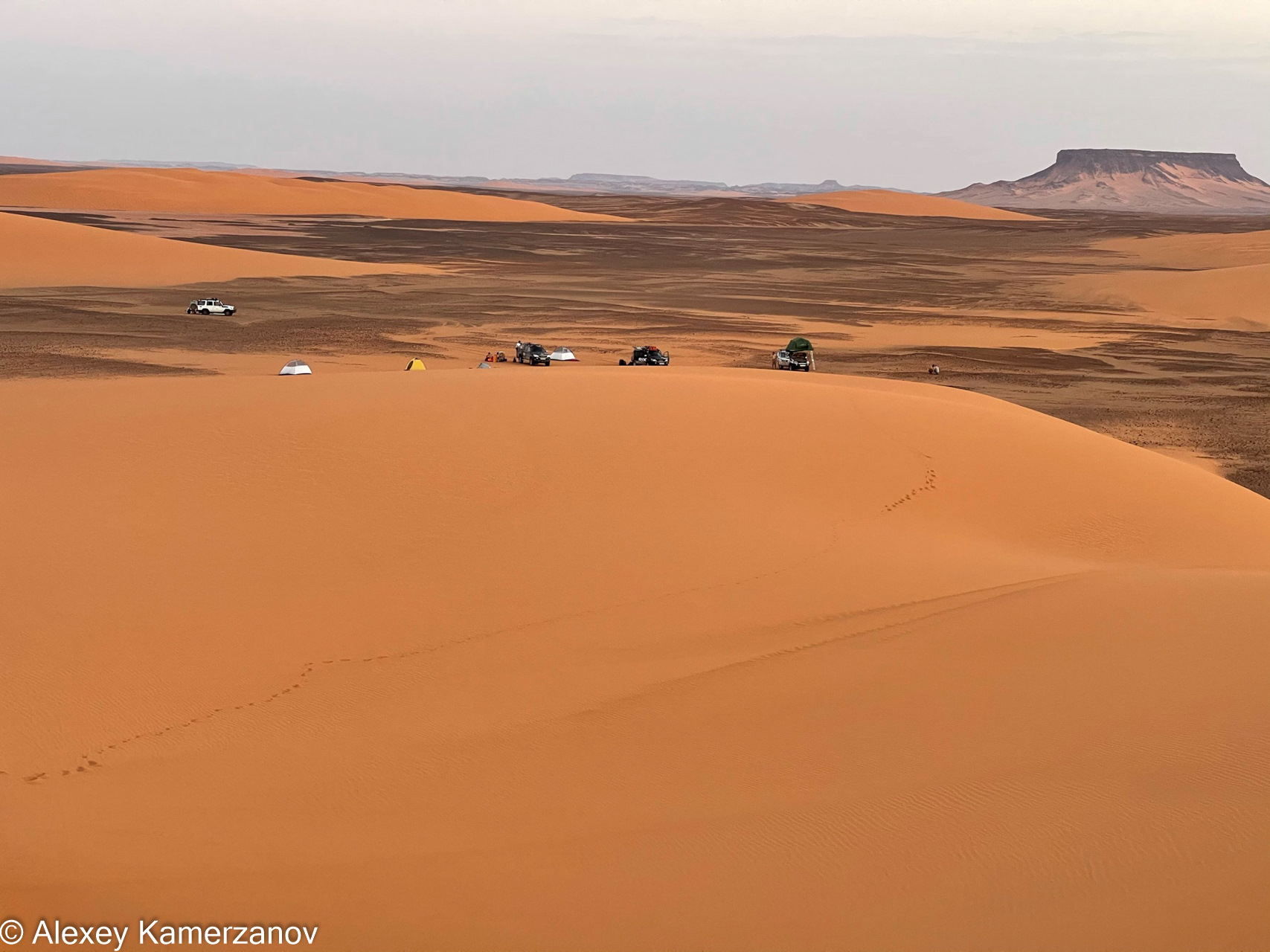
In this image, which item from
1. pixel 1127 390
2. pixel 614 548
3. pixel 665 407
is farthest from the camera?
pixel 1127 390

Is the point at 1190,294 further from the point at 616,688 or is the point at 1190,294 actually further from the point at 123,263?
the point at 616,688

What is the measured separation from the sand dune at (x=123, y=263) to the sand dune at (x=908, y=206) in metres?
112

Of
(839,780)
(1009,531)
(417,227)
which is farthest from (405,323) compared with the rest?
(417,227)

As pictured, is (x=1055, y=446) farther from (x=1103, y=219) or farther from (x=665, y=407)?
(x=1103, y=219)

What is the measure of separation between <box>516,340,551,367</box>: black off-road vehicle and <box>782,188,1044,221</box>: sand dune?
134611 mm

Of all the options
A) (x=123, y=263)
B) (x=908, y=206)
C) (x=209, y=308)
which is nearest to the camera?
(x=209, y=308)

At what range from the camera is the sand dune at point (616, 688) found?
602 cm

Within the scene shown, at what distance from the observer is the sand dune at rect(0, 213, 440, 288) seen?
5438 centimetres

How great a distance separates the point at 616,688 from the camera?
336 inches

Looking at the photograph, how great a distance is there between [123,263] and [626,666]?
183 feet

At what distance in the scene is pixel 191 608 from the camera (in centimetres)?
989

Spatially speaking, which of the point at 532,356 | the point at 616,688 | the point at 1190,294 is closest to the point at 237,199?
the point at 1190,294

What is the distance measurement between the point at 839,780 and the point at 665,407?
32.5 ft

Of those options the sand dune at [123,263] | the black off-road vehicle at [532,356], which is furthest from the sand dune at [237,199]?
the black off-road vehicle at [532,356]
